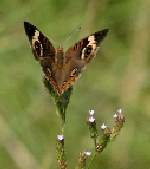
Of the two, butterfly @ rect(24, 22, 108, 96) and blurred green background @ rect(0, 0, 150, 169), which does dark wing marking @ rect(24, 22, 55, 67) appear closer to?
butterfly @ rect(24, 22, 108, 96)

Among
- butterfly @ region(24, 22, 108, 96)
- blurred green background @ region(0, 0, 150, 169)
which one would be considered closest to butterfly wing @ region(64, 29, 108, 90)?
butterfly @ region(24, 22, 108, 96)

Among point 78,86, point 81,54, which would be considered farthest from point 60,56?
point 78,86

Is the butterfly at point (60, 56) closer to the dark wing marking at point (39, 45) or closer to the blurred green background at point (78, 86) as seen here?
the dark wing marking at point (39, 45)

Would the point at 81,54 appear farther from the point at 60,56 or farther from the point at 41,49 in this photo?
the point at 41,49

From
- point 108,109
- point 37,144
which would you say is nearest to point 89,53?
point 37,144

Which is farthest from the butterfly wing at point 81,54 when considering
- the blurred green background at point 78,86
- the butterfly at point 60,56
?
the blurred green background at point 78,86

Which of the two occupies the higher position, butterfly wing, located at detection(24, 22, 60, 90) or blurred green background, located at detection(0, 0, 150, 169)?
butterfly wing, located at detection(24, 22, 60, 90)

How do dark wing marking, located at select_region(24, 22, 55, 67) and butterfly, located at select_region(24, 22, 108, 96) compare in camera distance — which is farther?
dark wing marking, located at select_region(24, 22, 55, 67)

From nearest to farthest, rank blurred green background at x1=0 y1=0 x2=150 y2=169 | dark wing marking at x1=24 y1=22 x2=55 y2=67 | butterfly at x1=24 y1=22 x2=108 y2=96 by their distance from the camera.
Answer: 1. butterfly at x1=24 y1=22 x2=108 y2=96
2. dark wing marking at x1=24 y1=22 x2=55 y2=67
3. blurred green background at x1=0 y1=0 x2=150 y2=169
